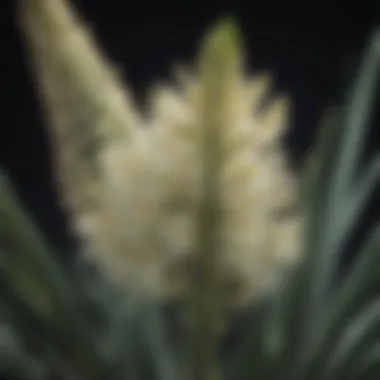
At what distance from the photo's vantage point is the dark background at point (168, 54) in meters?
0.89

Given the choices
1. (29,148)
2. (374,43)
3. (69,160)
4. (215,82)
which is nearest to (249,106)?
(215,82)

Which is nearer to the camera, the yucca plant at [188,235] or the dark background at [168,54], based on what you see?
Answer: the yucca plant at [188,235]

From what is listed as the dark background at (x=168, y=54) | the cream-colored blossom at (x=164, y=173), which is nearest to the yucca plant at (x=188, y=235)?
the cream-colored blossom at (x=164, y=173)

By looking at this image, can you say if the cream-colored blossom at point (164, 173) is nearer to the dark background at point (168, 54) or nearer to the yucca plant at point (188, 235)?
the yucca plant at point (188, 235)

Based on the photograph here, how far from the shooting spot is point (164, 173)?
34 centimetres

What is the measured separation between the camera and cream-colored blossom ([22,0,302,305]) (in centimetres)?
33

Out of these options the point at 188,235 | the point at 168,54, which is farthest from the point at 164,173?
the point at 168,54

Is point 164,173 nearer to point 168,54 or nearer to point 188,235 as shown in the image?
point 188,235

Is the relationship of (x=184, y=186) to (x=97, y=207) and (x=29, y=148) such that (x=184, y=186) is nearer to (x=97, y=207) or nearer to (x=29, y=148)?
(x=97, y=207)

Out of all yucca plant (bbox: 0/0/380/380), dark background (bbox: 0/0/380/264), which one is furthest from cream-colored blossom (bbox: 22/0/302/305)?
dark background (bbox: 0/0/380/264)

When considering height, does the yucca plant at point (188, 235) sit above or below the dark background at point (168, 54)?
below

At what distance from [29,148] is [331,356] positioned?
0.52 metres

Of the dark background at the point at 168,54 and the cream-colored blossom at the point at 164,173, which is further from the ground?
the dark background at the point at 168,54

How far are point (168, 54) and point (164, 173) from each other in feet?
1.90
